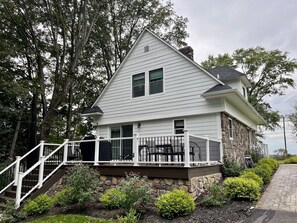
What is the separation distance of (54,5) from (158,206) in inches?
519

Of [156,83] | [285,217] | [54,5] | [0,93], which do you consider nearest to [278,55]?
[156,83]

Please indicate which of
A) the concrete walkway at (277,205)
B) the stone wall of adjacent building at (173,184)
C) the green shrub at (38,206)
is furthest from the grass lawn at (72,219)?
the concrete walkway at (277,205)

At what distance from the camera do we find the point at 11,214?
6777 mm

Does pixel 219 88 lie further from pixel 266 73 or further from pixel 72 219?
pixel 266 73

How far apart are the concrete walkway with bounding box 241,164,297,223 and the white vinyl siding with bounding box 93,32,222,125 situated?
3.63 metres

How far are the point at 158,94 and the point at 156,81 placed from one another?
728mm

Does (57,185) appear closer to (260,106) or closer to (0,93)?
(0,93)

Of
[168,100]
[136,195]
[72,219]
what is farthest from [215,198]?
[168,100]

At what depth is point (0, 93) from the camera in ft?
45.7

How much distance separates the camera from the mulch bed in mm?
5381

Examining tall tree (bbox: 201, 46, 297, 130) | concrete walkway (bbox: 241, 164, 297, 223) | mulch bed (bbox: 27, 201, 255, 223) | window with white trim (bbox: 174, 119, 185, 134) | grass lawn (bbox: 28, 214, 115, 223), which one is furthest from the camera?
tall tree (bbox: 201, 46, 297, 130)

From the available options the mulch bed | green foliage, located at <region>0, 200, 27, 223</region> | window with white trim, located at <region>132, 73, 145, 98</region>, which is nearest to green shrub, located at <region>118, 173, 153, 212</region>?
the mulch bed

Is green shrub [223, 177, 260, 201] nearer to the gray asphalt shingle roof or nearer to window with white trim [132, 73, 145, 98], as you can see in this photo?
window with white trim [132, 73, 145, 98]

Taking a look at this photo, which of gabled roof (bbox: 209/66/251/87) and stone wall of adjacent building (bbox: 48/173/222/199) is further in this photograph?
gabled roof (bbox: 209/66/251/87)
